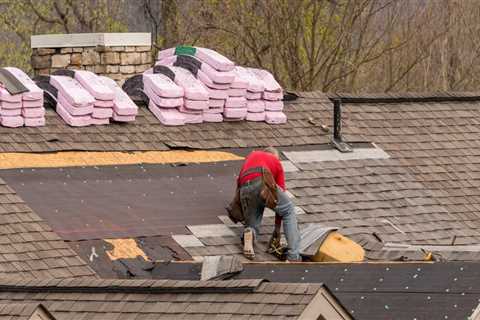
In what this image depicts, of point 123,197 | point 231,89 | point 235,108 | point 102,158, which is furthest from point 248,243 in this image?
point 231,89

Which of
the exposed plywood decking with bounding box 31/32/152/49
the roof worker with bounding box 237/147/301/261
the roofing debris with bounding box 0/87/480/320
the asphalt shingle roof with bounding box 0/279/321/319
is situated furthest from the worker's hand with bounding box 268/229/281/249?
the exposed plywood decking with bounding box 31/32/152/49

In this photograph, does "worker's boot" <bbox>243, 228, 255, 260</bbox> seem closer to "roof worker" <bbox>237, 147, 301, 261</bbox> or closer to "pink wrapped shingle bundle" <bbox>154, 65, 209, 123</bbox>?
"roof worker" <bbox>237, 147, 301, 261</bbox>

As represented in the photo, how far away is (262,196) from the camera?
71.7 ft

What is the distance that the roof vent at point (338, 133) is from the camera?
26.1m

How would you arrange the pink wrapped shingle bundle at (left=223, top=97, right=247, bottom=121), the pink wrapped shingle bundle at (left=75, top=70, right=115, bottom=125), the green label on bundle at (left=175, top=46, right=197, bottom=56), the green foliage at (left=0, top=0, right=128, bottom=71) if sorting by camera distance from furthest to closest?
the green foliage at (left=0, top=0, right=128, bottom=71)
the green label on bundle at (left=175, top=46, right=197, bottom=56)
the pink wrapped shingle bundle at (left=223, top=97, right=247, bottom=121)
the pink wrapped shingle bundle at (left=75, top=70, right=115, bottom=125)

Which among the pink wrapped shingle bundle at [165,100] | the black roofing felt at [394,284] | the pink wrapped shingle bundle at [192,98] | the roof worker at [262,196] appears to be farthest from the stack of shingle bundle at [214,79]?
the black roofing felt at [394,284]

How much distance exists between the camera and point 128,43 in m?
28.6

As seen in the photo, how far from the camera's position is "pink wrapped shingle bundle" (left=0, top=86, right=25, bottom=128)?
75.9ft

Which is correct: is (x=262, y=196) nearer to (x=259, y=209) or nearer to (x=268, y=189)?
(x=268, y=189)

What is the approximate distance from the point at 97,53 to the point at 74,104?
182 inches

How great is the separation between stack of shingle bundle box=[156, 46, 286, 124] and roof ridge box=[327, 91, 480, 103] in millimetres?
1380

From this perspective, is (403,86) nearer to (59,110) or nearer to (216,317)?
(59,110)

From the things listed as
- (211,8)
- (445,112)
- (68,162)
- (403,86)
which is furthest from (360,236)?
(403,86)

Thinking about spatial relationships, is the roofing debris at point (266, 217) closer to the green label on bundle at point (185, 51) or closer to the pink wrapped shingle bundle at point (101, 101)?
the pink wrapped shingle bundle at point (101, 101)
